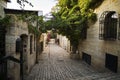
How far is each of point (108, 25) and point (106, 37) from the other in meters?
0.74

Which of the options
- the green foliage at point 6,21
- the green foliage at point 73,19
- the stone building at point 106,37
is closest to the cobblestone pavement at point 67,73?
the stone building at point 106,37

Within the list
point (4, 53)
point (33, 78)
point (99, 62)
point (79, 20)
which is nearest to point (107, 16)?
point (99, 62)

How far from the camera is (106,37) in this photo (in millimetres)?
10648

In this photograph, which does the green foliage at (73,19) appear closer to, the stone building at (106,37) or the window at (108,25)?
the stone building at (106,37)

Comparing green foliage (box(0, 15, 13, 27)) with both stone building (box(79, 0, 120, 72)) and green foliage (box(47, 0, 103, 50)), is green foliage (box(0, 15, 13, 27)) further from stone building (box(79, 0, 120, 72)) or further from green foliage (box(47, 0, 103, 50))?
green foliage (box(47, 0, 103, 50))

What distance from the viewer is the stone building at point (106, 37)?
945cm

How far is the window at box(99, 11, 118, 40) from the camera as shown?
999 centimetres

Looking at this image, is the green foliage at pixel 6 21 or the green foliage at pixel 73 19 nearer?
the green foliage at pixel 6 21

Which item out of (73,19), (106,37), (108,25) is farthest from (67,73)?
(73,19)

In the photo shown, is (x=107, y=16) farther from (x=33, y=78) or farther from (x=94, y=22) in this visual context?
(x=33, y=78)

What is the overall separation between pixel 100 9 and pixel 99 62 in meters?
3.47

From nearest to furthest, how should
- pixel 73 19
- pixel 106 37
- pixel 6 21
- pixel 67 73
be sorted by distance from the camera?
1. pixel 6 21
2. pixel 106 37
3. pixel 67 73
4. pixel 73 19

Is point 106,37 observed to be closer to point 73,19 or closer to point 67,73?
point 67,73

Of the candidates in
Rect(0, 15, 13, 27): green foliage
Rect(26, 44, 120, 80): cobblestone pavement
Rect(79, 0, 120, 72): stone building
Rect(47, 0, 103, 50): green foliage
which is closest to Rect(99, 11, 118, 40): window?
Rect(79, 0, 120, 72): stone building
